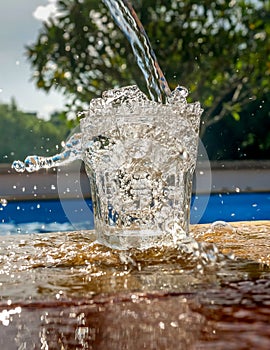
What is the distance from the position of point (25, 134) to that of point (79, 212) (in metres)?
2.19

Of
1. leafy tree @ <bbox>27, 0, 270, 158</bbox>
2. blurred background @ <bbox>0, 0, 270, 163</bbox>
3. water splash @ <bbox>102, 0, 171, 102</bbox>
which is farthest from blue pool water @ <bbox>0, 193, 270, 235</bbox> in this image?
water splash @ <bbox>102, 0, 171, 102</bbox>

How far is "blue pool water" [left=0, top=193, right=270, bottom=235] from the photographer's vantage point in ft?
17.6

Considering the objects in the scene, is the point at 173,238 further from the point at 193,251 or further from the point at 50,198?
the point at 50,198

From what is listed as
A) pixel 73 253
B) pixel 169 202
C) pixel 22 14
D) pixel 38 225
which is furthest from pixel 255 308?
pixel 22 14

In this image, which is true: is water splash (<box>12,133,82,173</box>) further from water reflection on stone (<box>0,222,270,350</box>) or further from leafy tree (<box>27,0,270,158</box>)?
leafy tree (<box>27,0,270,158</box>)

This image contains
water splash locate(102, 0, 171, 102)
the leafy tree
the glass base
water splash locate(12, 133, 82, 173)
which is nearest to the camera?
the glass base

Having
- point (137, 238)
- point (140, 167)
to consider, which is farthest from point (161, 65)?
point (137, 238)

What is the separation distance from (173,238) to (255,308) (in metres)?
0.48

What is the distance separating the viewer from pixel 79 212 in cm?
580

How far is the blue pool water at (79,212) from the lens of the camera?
17.6ft

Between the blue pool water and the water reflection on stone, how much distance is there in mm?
4122

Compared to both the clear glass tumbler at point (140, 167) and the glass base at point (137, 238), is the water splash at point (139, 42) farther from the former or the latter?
the glass base at point (137, 238)

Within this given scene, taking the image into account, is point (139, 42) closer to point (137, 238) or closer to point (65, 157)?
point (65, 157)

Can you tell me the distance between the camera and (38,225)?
525cm
